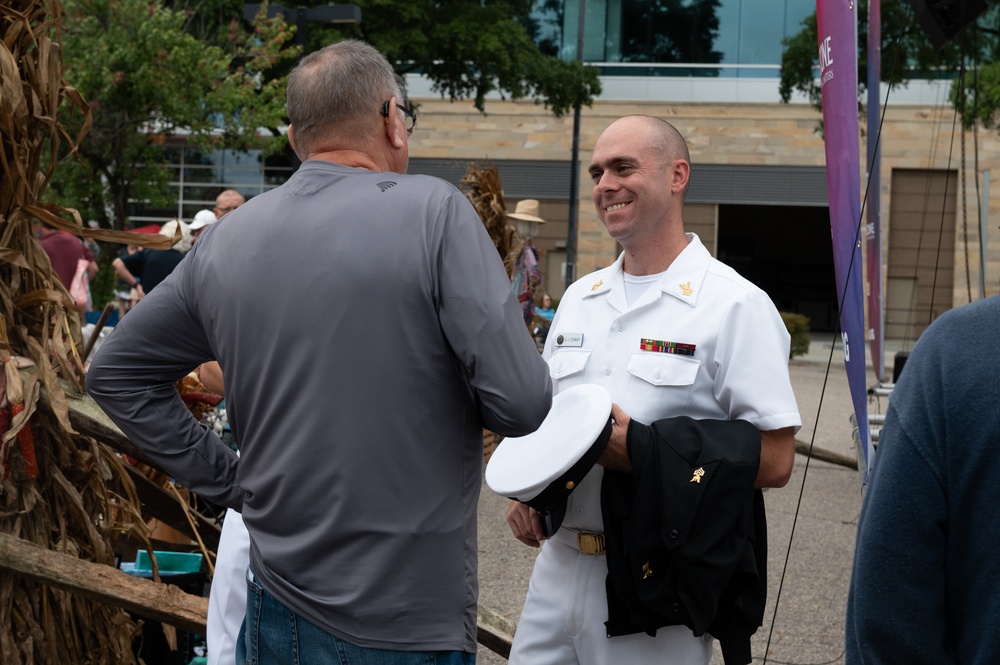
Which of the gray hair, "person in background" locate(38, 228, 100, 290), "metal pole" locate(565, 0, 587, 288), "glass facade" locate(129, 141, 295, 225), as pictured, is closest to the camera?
the gray hair

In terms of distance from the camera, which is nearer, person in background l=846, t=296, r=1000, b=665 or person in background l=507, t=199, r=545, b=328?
person in background l=846, t=296, r=1000, b=665

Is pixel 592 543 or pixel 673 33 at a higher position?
pixel 673 33

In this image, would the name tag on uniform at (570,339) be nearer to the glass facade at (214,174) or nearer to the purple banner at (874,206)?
the purple banner at (874,206)

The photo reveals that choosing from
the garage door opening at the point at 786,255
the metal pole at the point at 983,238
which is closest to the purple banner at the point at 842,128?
the metal pole at the point at 983,238

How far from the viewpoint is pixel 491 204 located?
1102 cm

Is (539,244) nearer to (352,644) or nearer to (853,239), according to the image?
(853,239)

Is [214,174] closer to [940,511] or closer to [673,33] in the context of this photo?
[673,33]

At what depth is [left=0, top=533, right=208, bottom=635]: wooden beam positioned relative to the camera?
9.55 feet

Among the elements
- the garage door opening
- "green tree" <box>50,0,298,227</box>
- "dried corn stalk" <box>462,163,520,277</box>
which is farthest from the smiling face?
the garage door opening

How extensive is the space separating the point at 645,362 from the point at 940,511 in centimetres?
136

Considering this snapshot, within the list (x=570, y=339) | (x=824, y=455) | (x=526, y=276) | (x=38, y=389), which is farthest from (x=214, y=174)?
(x=570, y=339)

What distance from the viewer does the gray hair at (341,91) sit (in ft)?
7.11

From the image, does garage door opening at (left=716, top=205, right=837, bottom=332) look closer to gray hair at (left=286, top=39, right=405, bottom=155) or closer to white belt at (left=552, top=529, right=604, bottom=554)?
white belt at (left=552, top=529, right=604, bottom=554)

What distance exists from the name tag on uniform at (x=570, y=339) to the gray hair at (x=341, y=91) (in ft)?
3.38
